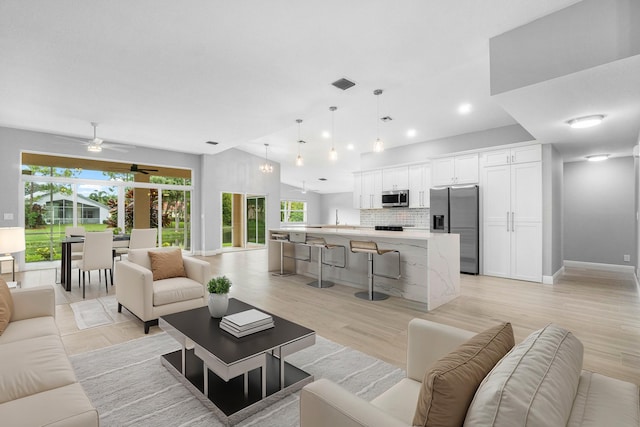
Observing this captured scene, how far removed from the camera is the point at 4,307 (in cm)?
209

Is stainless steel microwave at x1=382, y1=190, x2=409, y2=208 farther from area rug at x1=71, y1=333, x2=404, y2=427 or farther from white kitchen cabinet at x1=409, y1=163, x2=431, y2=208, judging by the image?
area rug at x1=71, y1=333, x2=404, y2=427

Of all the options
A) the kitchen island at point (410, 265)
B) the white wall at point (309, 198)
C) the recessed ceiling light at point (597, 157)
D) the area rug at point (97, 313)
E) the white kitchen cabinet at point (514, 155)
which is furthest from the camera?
the white wall at point (309, 198)

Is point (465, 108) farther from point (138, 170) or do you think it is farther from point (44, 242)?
point (44, 242)

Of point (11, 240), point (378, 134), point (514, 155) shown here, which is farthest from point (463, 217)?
point (11, 240)

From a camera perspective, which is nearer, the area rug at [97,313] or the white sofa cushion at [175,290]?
the white sofa cushion at [175,290]

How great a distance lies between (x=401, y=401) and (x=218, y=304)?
1520mm

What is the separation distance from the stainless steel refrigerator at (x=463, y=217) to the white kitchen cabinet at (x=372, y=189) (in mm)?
1837

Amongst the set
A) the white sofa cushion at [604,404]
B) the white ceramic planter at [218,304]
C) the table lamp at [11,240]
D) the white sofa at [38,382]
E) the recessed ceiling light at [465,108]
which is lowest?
the white sofa at [38,382]

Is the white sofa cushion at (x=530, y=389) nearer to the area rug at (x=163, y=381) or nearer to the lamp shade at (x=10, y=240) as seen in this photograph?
the area rug at (x=163, y=381)

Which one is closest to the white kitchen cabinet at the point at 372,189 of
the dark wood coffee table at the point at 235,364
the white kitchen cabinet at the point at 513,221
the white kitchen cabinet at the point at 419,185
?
the white kitchen cabinet at the point at 419,185

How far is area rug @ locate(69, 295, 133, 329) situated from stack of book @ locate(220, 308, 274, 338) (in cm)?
209

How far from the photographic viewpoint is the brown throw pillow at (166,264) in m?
3.56

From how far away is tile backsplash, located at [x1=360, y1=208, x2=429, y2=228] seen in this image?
761 cm

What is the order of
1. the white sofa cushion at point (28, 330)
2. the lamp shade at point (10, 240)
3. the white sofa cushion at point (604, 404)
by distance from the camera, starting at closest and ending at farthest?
the white sofa cushion at point (604, 404), the white sofa cushion at point (28, 330), the lamp shade at point (10, 240)
